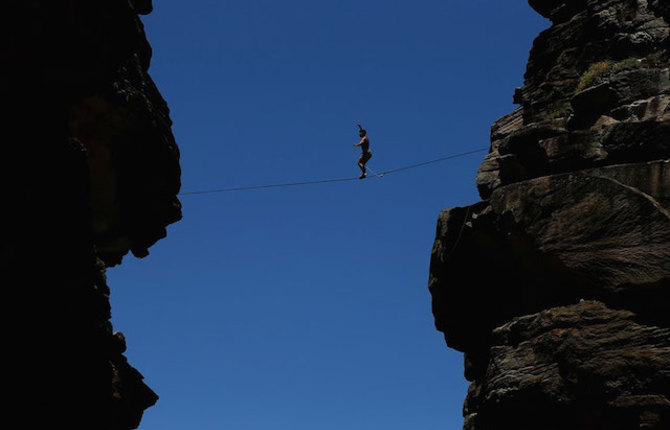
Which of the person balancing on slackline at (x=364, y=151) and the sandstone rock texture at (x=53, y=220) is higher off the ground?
the person balancing on slackline at (x=364, y=151)

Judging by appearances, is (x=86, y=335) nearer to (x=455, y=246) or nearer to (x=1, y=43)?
(x=1, y=43)

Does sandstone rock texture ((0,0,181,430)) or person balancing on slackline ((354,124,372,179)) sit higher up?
person balancing on slackline ((354,124,372,179))

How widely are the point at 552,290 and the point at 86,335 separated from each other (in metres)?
16.6

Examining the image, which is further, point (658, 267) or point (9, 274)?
point (658, 267)

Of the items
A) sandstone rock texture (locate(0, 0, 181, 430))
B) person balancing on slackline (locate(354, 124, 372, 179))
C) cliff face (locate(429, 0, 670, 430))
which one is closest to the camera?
sandstone rock texture (locate(0, 0, 181, 430))

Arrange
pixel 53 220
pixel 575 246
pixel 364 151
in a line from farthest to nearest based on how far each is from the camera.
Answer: pixel 364 151 < pixel 575 246 < pixel 53 220

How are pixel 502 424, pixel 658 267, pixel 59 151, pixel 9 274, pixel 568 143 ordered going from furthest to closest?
1. pixel 568 143
2. pixel 502 424
3. pixel 658 267
4. pixel 59 151
5. pixel 9 274

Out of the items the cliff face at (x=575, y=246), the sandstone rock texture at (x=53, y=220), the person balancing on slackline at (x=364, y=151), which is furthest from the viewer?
the person balancing on slackline at (x=364, y=151)

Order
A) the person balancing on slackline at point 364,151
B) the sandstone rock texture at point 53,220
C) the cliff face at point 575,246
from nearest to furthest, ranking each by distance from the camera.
Result: 1. the sandstone rock texture at point 53,220
2. the cliff face at point 575,246
3. the person balancing on slackline at point 364,151

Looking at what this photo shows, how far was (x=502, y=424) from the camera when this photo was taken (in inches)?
1229

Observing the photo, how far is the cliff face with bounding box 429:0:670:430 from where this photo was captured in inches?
1131

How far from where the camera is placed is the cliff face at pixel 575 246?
94.2 ft

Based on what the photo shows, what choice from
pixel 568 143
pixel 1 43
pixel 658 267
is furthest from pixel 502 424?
pixel 1 43

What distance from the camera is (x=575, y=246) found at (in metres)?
31.1
